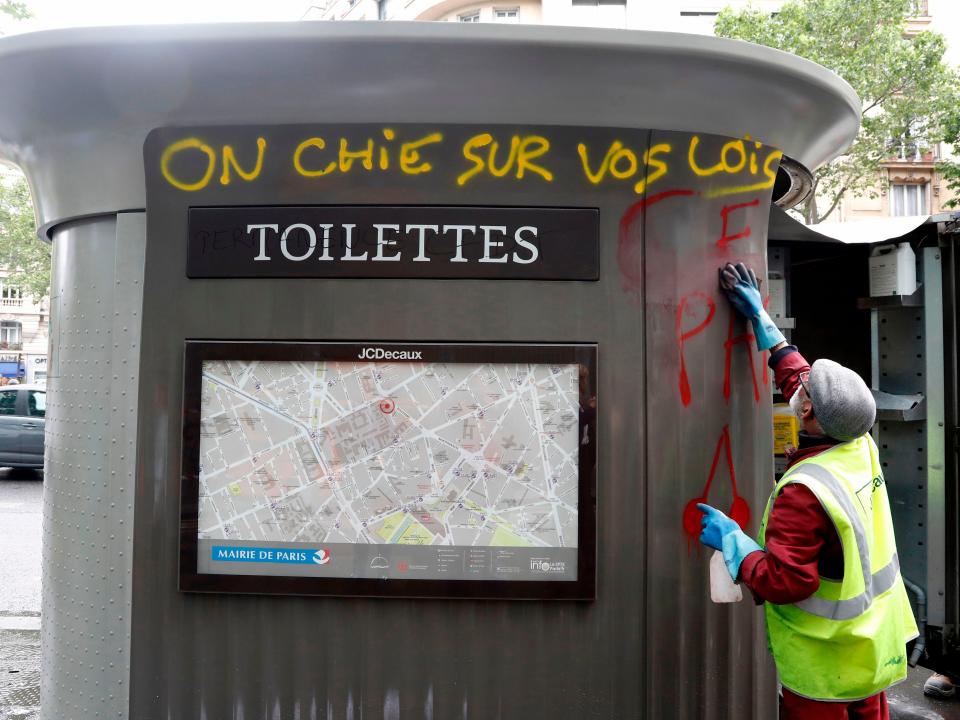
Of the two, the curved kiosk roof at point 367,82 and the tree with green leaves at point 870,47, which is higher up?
the tree with green leaves at point 870,47

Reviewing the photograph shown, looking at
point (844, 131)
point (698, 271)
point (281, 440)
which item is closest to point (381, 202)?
point (281, 440)

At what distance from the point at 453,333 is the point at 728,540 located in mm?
1267

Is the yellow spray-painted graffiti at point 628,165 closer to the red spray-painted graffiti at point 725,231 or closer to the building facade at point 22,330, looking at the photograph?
the red spray-painted graffiti at point 725,231

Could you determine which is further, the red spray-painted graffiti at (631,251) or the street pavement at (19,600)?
the street pavement at (19,600)

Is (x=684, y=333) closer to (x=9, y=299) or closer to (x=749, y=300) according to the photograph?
(x=749, y=300)

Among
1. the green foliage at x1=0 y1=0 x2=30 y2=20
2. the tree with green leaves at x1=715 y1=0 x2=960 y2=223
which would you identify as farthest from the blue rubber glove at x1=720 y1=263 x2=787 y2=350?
the tree with green leaves at x1=715 y1=0 x2=960 y2=223

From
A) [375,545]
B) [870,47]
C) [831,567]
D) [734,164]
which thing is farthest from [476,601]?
[870,47]

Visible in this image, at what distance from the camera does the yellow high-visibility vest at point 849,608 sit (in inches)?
89.6

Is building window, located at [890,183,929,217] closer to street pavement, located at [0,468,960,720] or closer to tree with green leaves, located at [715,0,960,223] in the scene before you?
tree with green leaves, located at [715,0,960,223]

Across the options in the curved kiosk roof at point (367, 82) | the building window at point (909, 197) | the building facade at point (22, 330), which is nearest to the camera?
the curved kiosk roof at point (367, 82)

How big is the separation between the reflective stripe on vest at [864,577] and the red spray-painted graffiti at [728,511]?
643 mm

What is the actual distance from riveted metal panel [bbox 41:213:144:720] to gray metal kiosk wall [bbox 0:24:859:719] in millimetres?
17

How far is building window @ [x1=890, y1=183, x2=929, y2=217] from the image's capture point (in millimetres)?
28656

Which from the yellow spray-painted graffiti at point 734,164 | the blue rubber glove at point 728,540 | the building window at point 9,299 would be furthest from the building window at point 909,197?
the building window at point 9,299
